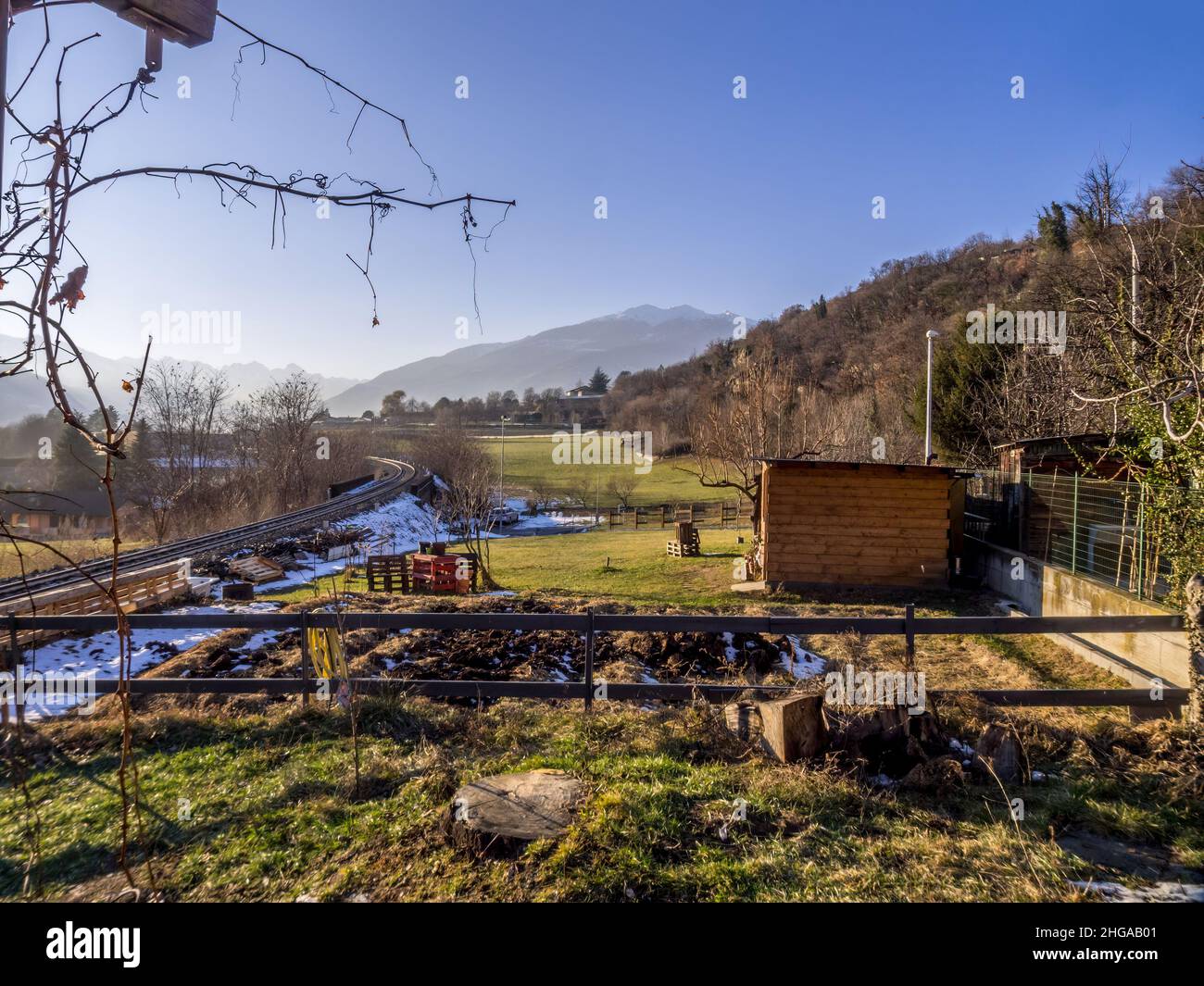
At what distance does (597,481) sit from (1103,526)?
53548 millimetres

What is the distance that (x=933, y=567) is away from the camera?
674 inches

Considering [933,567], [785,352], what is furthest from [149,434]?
[785,352]

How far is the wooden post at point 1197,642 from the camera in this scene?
4.69 metres

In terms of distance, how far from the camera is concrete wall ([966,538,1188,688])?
8.55 meters

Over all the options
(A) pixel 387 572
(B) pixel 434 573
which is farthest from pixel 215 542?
(B) pixel 434 573

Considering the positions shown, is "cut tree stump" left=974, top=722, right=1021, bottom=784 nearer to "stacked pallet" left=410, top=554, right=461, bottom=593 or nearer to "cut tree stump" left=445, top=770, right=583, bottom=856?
"cut tree stump" left=445, top=770, right=583, bottom=856

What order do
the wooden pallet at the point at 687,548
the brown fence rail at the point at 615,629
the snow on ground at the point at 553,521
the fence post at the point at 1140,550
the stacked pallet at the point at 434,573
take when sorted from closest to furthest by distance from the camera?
the brown fence rail at the point at 615,629 → the fence post at the point at 1140,550 → the stacked pallet at the point at 434,573 → the wooden pallet at the point at 687,548 → the snow on ground at the point at 553,521

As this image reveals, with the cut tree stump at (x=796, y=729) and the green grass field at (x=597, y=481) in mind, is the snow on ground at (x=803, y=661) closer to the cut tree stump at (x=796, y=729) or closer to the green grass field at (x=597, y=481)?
the cut tree stump at (x=796, y=729)

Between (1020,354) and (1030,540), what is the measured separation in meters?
11.9

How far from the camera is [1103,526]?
10992 mm

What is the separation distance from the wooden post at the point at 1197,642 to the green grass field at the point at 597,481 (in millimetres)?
48745

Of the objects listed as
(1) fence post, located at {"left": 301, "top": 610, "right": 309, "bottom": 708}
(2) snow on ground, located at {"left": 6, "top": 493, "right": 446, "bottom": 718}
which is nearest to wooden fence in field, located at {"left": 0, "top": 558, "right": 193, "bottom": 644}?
(2) snow on ground, located at {"left": 6, "top": 493, "right": 446, "bottom": 718}

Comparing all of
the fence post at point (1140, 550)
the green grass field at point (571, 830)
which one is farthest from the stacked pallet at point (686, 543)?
the green grass field at point (571, 830)
